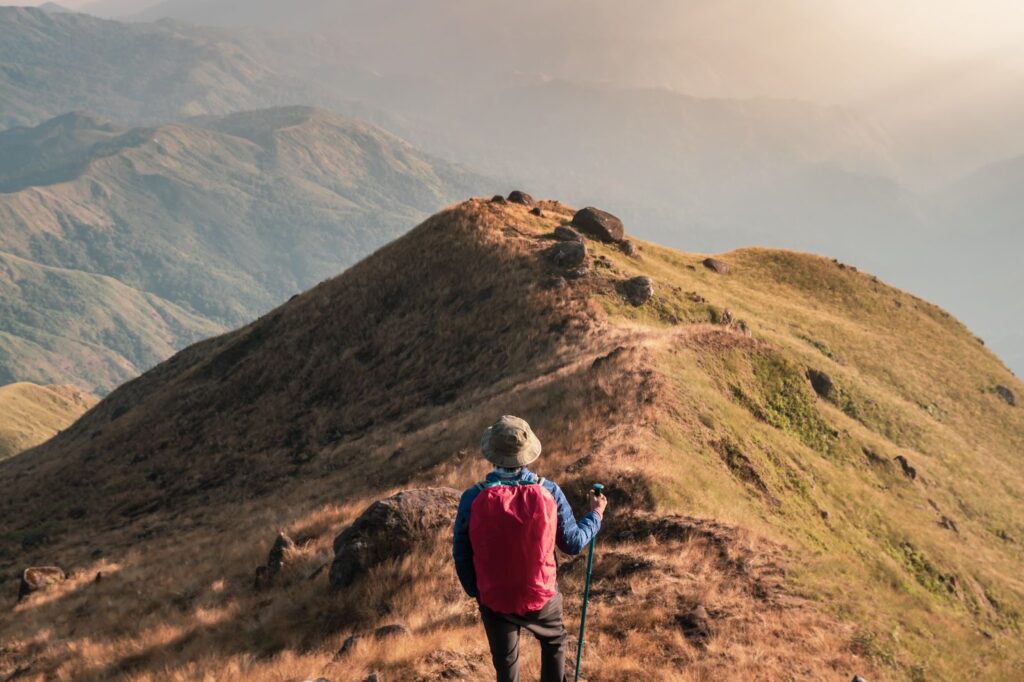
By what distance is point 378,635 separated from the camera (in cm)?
1042

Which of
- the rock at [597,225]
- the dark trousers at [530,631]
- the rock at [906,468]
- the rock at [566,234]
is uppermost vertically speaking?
the rock at [597,225]

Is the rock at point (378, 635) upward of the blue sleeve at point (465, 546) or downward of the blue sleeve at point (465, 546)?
downward

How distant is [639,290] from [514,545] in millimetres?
34358

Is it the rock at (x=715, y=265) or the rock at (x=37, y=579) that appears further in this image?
the rock at (x=715, y=265)

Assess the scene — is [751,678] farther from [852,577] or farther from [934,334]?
[934,334]

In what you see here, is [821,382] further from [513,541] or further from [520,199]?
[513,541]

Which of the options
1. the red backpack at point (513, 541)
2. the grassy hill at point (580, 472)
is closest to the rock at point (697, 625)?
the grassy hill at point (580, 472)

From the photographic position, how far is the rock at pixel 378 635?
33.0 feet

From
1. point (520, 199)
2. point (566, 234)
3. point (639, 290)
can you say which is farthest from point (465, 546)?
point (520, 199)

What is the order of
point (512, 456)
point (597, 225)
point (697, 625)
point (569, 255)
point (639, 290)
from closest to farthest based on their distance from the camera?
point (512, 456) < point (697, 625) < point (639, 290) < point (569, 255) < point (597, 225)

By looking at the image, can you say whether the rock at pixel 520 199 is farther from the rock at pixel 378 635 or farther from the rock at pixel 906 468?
the rock at pixel 378 635

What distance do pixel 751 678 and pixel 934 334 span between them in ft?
196

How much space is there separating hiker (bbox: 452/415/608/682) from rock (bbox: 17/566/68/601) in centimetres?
2417

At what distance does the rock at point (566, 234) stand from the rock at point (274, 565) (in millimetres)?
32691
